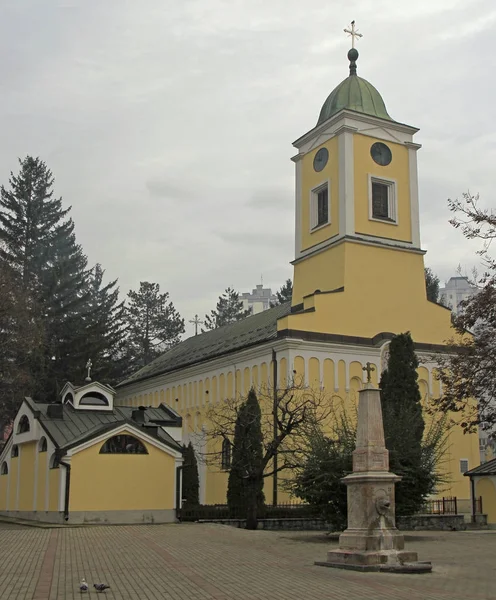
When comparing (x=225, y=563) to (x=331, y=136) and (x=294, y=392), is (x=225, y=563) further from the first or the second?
(x=331, y=136)

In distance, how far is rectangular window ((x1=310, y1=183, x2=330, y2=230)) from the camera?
38906 mm

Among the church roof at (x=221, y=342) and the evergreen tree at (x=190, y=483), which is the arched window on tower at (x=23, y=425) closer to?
the evergreen tree at (x=190, y=483)

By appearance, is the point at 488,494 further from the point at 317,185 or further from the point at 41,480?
the point at 41,480

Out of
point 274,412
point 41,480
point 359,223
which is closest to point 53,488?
point 41,480

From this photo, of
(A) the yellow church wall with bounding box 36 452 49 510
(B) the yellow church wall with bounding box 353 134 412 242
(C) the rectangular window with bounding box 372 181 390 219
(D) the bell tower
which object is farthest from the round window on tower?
(A) the yellow church wall with bounding box 36 452 49 510

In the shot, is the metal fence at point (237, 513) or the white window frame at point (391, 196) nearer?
the metal fence at point (237, 513)

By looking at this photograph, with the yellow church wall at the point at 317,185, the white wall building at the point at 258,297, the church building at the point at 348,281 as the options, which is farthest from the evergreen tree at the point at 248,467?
the white wall building at the point at 258,297

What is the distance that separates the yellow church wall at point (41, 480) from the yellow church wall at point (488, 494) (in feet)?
56.7

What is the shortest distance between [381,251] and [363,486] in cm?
2323

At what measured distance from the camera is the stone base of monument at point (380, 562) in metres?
14.2

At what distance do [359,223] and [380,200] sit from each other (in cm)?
213

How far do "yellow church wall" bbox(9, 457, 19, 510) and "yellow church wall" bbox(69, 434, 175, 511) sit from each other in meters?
6.55

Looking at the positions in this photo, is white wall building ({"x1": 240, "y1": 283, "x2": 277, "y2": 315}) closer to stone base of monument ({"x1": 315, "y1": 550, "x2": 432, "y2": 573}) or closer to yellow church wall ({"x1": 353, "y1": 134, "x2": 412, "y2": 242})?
yellow church wall ({"x1": 353, "y1": 134, "x2": 412, "y2": 242})

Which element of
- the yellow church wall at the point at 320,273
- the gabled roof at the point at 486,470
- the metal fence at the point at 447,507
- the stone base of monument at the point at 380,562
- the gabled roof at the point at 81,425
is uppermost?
the yellow church wall at the point at 320,273
